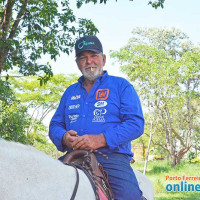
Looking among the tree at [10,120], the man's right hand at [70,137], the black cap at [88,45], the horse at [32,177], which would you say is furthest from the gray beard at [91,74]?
the tree at [10,120]

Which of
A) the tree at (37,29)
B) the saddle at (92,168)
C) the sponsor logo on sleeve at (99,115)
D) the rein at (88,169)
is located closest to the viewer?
the rein at (88,169)

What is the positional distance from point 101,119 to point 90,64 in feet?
1.60

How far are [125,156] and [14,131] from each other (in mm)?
5749

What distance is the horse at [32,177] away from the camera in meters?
1.16

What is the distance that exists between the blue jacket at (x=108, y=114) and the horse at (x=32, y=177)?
2.04 feet

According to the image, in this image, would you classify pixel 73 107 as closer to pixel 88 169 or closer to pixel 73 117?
pixel 73 117

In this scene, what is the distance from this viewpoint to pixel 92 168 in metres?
1.86

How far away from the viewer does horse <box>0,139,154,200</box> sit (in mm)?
1160

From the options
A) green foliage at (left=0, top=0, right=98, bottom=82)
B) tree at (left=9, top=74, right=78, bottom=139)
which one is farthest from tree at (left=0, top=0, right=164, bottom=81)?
tree at (left=9, top=74, right=78, bottom=139)

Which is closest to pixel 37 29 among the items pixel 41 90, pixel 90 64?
pixel 90 64

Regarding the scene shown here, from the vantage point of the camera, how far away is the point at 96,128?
214 centimetres

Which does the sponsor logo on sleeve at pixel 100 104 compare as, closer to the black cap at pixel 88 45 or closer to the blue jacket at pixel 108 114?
the blue jacket at pixel 108 114

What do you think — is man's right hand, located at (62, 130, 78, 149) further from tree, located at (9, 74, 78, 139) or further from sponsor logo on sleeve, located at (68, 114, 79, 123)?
tree, located at (9, 74, 78, 139)

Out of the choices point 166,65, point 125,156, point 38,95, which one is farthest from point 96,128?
point 38,95
